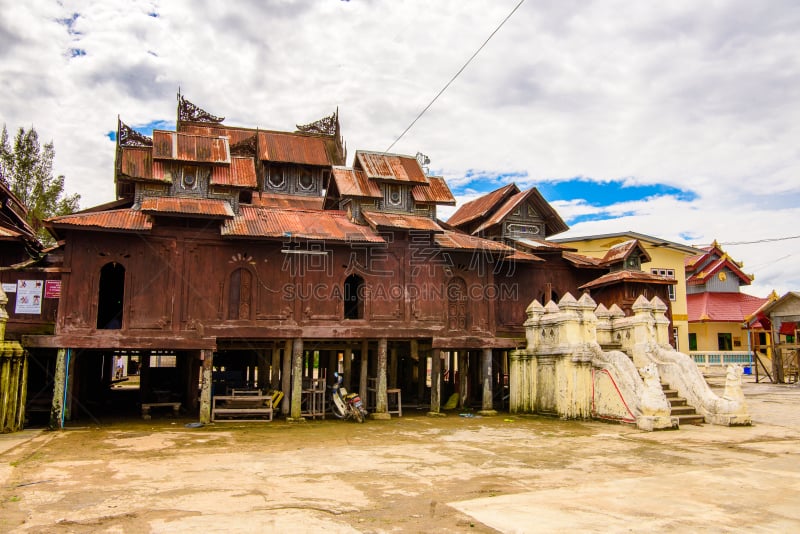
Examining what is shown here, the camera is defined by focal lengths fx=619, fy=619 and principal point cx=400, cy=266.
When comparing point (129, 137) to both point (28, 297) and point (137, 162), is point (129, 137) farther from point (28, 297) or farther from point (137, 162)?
point (28, 297)

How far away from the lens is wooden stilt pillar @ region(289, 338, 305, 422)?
18.3 metres

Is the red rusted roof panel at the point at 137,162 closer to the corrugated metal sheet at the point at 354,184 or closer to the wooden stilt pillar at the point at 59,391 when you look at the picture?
the wooden stilt pillar at the point at 59,391

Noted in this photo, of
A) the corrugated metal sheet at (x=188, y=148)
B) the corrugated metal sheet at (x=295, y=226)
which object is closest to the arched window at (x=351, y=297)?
the corrugated metal sheet at (x=295, y=226)

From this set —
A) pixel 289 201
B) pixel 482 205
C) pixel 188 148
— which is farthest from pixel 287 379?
pixel 482 205

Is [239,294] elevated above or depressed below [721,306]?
below

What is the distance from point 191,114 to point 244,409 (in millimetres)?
16834

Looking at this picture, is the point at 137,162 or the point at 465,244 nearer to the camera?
the point at 137,162

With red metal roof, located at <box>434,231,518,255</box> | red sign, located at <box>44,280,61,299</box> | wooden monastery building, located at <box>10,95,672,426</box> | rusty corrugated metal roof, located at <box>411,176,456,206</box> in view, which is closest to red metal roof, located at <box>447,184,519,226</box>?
wooden monastery building, located at <box>10,95,672,426</box>

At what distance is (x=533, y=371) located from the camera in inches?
791

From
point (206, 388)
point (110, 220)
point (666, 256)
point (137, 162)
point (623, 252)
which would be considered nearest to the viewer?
point (110, 220)

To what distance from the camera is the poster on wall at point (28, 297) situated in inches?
690

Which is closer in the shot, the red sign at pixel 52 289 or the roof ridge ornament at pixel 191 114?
the red sign at pixel 52 289

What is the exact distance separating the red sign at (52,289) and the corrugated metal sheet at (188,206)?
10.7 feet

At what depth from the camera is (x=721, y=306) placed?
128ft
